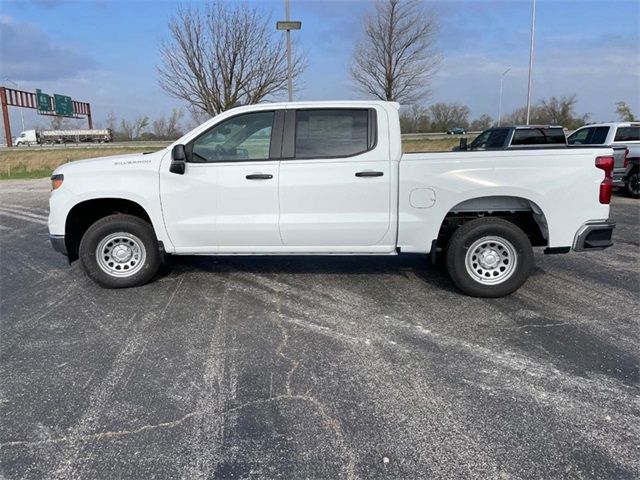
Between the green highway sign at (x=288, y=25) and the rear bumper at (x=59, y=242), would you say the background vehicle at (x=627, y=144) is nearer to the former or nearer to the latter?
the green highway sign at (x=288, y=25)

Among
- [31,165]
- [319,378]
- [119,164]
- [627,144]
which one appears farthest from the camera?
[31,165]

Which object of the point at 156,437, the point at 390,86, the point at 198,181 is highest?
the point at 390,86

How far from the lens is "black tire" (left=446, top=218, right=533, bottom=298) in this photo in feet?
15.5

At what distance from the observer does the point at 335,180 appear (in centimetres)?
473

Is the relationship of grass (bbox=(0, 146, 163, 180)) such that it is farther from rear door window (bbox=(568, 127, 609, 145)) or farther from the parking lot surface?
the parking lot surface

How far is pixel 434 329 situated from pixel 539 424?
1414 millimetres

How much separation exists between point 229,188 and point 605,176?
3.69 metres

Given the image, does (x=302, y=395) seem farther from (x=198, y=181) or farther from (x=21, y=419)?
(x=198, y=181)

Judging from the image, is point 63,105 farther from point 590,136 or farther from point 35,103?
point 590,136

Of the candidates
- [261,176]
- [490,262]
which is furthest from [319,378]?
[490,262]

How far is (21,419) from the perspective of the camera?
2.88m

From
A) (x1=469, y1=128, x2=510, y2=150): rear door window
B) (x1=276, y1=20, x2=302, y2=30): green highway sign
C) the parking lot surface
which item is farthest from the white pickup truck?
(x1=276, y1=20, x2=302, y2=30): green highway sign

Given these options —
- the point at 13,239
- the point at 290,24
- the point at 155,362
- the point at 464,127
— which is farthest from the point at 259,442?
the point at 464,127

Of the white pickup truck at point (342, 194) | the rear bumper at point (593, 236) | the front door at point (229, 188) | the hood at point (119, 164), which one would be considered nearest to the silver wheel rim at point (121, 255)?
the white pickup truck at point (342, 194)
